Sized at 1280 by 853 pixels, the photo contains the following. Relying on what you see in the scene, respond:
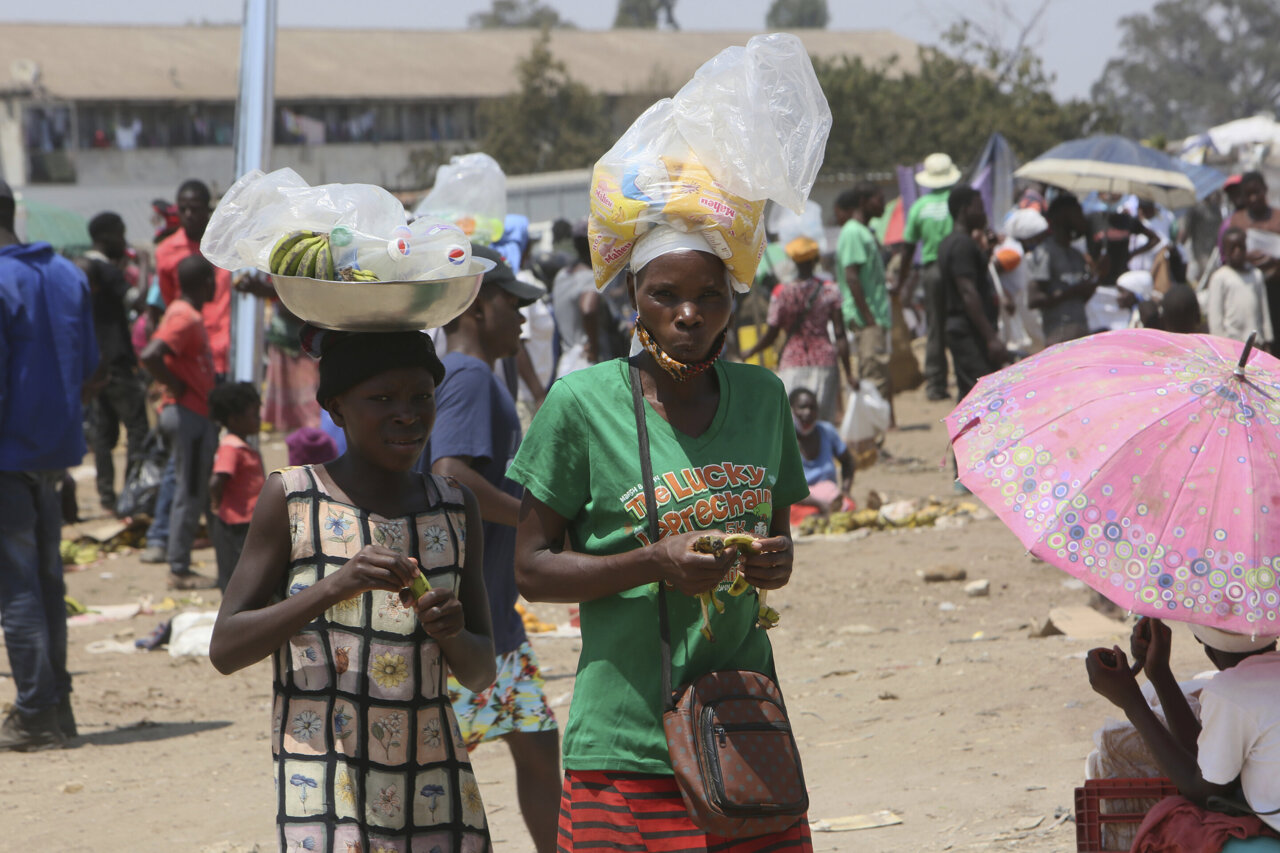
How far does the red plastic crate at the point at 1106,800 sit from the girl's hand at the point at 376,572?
1.56m

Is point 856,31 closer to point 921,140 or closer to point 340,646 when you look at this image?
point 921,140

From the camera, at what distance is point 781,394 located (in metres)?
2.92

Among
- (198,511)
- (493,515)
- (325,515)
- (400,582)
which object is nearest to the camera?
(400,582)

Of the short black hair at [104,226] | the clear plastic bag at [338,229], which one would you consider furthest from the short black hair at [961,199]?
the clear plastic bag at [338,229]

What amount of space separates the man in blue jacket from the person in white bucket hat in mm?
4340

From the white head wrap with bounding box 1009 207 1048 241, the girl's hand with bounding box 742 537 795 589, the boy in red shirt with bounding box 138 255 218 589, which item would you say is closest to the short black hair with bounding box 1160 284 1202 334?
the girl's hand with bounding box 742 537 795 589

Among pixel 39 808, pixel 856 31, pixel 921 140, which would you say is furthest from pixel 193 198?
pixel 856 31

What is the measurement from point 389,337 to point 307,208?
295 mm

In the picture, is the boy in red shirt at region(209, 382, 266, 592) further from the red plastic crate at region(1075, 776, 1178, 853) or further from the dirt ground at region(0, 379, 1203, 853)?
the red plastic crate at region(1075, 776, 1178, 853)

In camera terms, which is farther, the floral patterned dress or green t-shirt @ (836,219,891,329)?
green t-shirt @ (836,219,891,329)

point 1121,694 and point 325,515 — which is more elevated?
point 325,515

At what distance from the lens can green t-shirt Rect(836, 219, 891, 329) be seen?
42.7 ft

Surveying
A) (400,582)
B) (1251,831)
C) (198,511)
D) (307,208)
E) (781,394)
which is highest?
(307,208)

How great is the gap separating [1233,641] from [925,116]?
3862 centimetres
